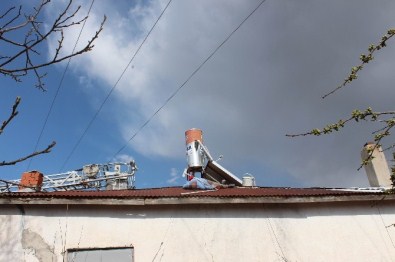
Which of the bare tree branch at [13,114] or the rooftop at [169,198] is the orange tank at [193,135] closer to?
the rooftop at [169,198]

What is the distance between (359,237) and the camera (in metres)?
8.65

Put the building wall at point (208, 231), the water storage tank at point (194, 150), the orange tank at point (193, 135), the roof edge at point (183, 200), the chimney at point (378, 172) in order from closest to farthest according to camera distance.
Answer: the building wall at point (208, 231), the roof edge at point (183, 200), the chimney at point (378, 172), the water storage tank at point (194, 150), the orange tank at point (193, 135)

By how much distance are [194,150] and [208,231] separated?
5837 mm

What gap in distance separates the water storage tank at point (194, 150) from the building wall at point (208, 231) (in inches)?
195

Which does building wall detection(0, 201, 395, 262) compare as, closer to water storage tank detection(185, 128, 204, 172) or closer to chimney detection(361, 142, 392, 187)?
chimney detection(361, 142, 392, 187)

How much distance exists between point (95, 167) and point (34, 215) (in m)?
12.9

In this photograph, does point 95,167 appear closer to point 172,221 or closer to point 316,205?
point 172,221

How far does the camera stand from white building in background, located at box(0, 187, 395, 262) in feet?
24.8

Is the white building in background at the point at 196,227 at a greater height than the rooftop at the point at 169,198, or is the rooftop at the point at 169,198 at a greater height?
the rooftop at the point at 169,198

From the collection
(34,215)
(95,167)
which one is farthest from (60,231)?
(95,167)

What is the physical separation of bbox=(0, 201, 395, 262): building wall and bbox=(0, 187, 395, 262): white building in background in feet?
0.07

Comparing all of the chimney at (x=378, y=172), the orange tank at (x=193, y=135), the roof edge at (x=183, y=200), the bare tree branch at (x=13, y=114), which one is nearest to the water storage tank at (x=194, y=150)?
the orange tank at (x=193, y=135)

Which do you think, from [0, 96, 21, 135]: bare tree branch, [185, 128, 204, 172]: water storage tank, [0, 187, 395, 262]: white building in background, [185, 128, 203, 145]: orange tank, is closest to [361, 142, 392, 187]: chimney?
[0, 187, 395, 262]: white building in background

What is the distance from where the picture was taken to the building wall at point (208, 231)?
24.8ft
